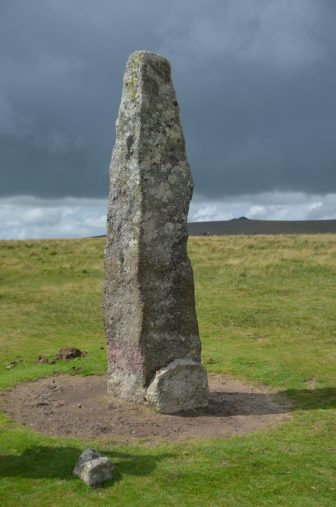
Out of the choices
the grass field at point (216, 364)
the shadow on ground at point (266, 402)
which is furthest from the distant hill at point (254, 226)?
the shadow on ground at point (266, 402)

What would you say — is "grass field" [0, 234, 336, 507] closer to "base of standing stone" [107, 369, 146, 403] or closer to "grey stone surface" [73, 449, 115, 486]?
"grey stone surface" [73, 449, 115, 486]

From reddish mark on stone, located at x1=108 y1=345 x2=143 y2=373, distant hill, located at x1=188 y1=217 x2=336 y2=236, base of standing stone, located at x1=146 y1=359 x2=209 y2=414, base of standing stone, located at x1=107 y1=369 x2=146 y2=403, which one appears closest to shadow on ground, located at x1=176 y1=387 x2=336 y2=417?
base of standing stone, located at x1=146 y1=359 x2=209 y2=414

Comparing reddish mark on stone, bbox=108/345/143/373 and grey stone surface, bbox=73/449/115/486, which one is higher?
reddish mark on stone, bbox=108/345/143/373

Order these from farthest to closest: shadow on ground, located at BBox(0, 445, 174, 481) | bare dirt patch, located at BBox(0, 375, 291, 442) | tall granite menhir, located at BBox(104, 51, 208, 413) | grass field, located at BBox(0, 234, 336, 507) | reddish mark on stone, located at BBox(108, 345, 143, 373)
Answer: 1. reddish mark on stone, located at BBox(108, 345, 143, 373)
2. tall granite menhir, located at BBox(104, 51, 208, 413)
3. bare dirt patch, located at BBox(0, 375, 291, 442)
4. shadow on ground, located at BBox(0, 445, 174, 481)
5. grass field, located at BBox(0, 234, 336, 507)

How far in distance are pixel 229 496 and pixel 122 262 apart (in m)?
5.99

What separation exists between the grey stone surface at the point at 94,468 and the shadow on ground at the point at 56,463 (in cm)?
16

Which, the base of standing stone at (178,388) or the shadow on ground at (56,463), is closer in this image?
the shadow on ground at (56,463)

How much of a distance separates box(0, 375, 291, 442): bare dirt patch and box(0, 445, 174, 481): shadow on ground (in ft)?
3.00

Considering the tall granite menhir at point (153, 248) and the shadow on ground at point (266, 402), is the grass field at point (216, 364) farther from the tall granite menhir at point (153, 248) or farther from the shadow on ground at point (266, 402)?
the tall granite menhir at point (153, 248)

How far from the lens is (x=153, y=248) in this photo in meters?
12.6

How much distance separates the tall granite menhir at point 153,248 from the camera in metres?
12.5

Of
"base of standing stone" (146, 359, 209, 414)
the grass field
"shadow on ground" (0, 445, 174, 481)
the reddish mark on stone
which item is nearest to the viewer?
the grass field

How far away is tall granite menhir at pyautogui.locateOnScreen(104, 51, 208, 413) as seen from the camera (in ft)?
41.2

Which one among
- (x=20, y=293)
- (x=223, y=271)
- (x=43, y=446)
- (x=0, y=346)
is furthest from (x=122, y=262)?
(x=223, y=271)
